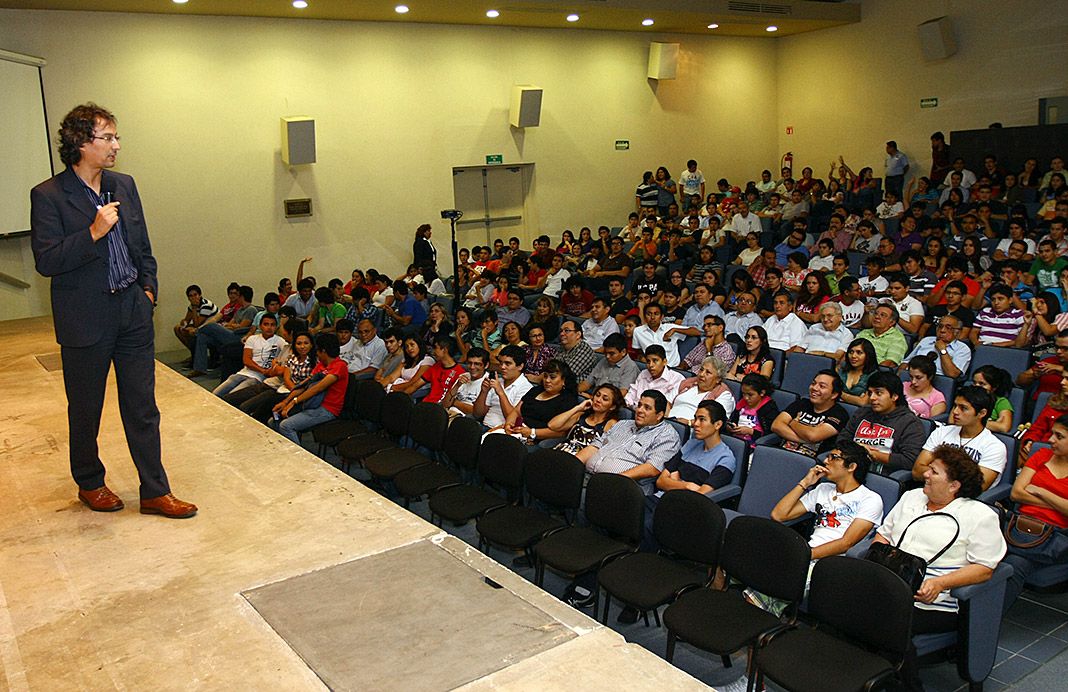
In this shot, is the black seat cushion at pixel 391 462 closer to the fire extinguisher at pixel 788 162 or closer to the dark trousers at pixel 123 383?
the dark trousers at pixel 123 383

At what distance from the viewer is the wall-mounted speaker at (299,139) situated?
12.0 meters

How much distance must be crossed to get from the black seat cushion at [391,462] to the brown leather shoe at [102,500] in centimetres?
217

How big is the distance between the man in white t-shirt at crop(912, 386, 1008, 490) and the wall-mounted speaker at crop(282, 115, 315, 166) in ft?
31.8

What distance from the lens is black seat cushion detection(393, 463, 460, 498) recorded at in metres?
5.18

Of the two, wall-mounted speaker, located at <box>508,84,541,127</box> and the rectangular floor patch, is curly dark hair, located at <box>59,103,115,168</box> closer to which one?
the rectangular floor patch

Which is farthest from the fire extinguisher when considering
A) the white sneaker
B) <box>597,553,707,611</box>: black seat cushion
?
the white sneaker

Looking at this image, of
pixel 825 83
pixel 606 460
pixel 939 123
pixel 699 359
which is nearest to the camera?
pixel 606 460

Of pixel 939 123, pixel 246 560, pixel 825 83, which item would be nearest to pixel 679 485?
pixel 246 560

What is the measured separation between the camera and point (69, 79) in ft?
35.7

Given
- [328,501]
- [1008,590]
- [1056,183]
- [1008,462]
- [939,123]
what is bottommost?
[1008,590]

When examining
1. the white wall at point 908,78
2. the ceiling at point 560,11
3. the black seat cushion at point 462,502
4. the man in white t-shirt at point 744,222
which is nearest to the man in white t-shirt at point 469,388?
the black seat cushion at point 462,502

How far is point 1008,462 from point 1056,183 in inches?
309

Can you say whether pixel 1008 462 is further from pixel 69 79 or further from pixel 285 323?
pixel 69 79

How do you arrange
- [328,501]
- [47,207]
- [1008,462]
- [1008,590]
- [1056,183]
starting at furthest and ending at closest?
[1056,183] → [1008,462] → [1008,590] → [328,501] → [47,207]
